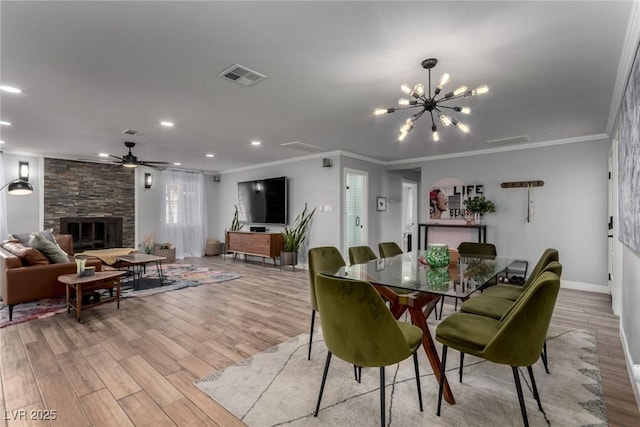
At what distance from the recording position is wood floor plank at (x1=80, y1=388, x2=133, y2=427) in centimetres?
177

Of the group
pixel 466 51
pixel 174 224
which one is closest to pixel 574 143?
pixel 466 51

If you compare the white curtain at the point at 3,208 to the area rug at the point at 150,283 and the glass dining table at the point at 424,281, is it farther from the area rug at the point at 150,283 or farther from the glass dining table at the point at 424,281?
the glass dining table at the point at 424,281

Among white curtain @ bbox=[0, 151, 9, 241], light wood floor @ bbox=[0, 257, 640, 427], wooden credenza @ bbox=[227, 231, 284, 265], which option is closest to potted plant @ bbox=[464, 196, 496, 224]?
light wood floor @ bbox=[0, 257, 640, 427]

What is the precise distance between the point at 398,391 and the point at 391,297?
24.3 inches

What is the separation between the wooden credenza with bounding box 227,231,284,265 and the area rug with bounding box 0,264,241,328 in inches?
39.5

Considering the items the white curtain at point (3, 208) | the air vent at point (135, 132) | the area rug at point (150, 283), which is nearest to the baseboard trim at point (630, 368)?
the area rug at point (150, 283)

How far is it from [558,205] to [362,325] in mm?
5015

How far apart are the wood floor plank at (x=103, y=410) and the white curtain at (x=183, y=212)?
6.46 meters

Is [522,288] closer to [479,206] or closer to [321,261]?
[321,261]

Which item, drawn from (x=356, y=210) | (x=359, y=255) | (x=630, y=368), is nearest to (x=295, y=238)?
(x=356, y=210)

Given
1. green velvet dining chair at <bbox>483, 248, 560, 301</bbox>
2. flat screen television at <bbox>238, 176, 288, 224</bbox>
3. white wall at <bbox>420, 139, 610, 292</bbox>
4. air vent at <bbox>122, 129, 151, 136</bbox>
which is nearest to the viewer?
green velvet dining chair at <bbox>483, 248, 560, 301</bbox>

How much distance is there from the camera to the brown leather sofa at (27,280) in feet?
11.2

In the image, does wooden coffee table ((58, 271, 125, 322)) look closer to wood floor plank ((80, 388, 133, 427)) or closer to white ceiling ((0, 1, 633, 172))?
Result: wood floor plank ((80, 388, 133, 427))

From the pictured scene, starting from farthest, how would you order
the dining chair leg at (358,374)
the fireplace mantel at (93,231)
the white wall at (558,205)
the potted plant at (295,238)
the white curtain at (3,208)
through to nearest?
the fireplace mantel at (93,231) < the potted plant at (295,238) < the white curtain at (3,208) < the white wall at (558,205) < the dining chair leg at (358,374)
